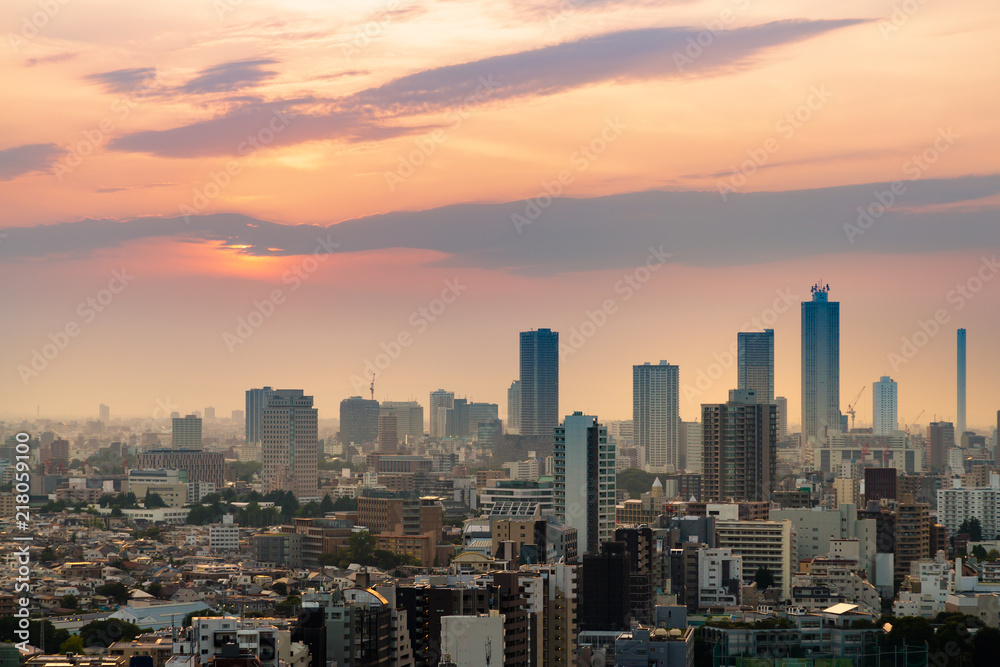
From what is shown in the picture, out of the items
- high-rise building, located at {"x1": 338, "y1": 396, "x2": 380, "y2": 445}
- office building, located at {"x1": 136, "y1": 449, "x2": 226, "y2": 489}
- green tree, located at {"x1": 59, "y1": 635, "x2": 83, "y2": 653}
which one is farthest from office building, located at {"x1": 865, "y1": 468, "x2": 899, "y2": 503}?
high-rise building, located at {"x1": 338, "y1": 396, "x2": 380, "y2": 445}

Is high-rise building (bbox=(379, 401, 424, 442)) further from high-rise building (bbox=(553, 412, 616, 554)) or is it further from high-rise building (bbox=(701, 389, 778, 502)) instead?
high-rise building (bbox=(553, 412, 616, 554))

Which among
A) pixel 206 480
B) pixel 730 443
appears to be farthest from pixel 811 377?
pixel 730 443

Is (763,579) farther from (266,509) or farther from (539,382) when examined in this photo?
(539,382)

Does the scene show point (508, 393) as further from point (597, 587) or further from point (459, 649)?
point (459, 649)

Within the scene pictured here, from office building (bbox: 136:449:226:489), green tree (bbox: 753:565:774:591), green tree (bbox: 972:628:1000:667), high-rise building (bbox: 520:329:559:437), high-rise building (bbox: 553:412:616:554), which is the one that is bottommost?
green tree (bbox: 753:565:774:591)

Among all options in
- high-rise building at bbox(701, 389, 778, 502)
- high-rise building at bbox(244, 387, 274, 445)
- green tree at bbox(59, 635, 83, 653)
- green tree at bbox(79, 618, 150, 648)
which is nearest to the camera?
green tree at bbox(59, 635, 83, 653)

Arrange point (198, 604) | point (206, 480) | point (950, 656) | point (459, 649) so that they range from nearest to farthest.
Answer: point (459, 649) < point (950, 656) < point (198, 604) < point (206, 480)

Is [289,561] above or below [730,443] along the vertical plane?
below

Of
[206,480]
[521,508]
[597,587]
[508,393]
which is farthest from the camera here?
[508,393]

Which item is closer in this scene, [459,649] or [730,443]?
[459,649]
